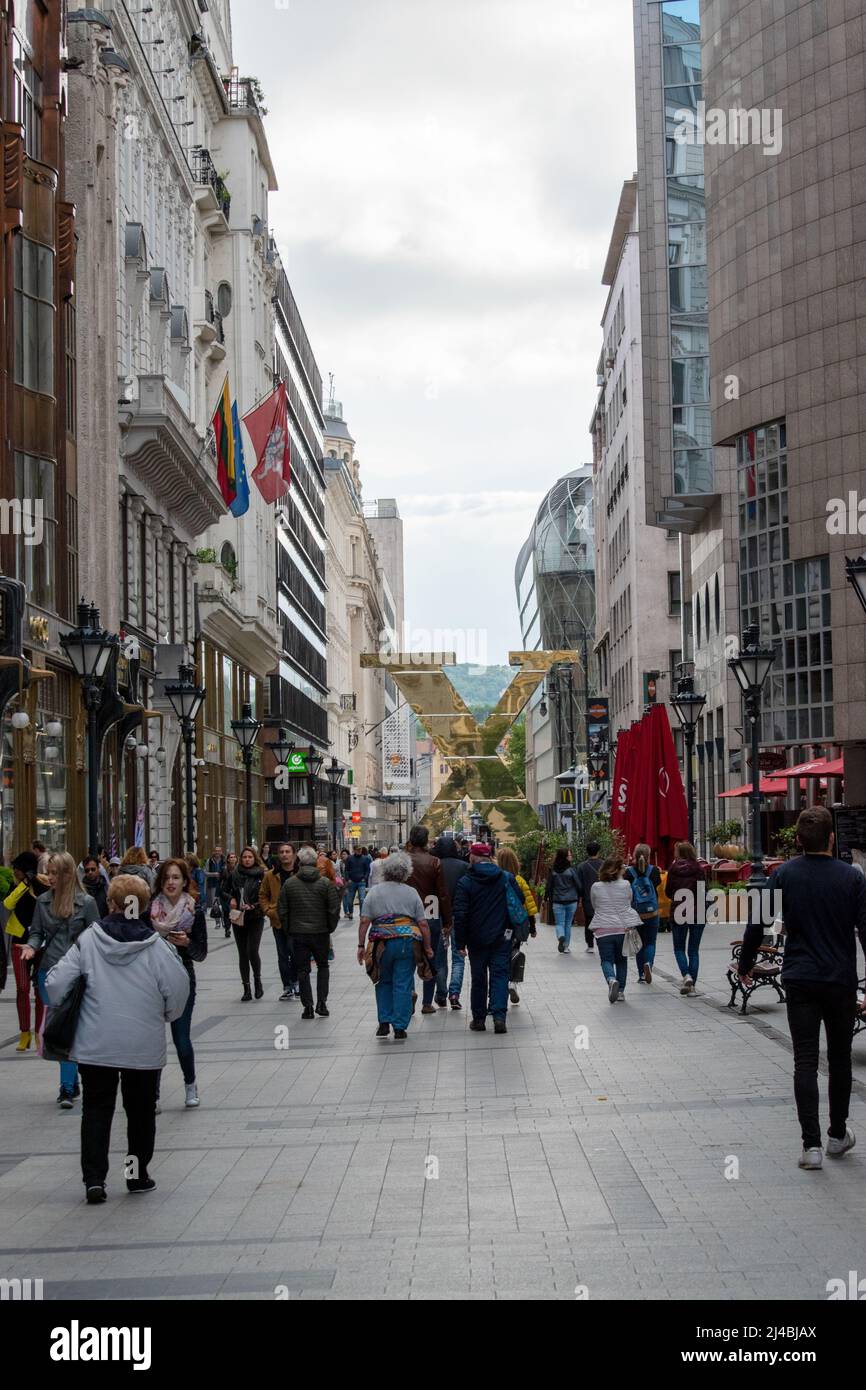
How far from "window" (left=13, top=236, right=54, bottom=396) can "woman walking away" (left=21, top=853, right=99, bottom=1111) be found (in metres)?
18.4

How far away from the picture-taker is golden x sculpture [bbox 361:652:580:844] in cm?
8888

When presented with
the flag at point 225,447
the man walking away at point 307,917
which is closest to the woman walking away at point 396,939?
the man walking away at point 307,917

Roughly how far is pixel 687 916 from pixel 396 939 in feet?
14.8

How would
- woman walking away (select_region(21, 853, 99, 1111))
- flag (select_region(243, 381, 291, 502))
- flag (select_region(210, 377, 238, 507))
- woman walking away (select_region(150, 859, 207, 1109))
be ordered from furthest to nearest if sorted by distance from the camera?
flag (select_region(243, 381, 291, 502))
flag (select_region(210, 377, 238, 507))
woman walking away (select_region(21, 853, 99, 1111))
woman walking away (select_region(150, 859, 207, 1109))

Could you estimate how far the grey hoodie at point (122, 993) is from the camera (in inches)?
382

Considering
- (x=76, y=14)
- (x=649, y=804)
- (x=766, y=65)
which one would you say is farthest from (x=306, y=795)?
(x=649, y=804)

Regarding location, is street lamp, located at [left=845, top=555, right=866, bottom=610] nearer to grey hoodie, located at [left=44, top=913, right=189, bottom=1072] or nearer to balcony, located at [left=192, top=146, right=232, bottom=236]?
grey hoodie, located at [left=44, top=913, right=189, bottom=1072]

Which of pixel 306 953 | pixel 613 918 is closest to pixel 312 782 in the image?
pixel 613 918

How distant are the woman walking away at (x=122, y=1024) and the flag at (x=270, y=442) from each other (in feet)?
125

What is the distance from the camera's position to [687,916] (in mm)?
19859

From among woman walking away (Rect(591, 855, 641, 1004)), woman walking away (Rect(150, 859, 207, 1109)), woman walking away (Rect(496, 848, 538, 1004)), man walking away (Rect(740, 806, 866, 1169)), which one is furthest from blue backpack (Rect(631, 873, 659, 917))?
man walking away (Rect(740, 806, 866, 1169))

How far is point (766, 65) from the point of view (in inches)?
2036

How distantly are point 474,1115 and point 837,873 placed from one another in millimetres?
3226

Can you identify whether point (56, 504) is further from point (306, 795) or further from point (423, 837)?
point (306, 795)
